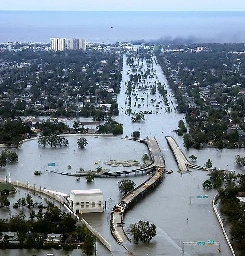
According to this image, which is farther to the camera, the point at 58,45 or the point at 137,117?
the point at 58,45

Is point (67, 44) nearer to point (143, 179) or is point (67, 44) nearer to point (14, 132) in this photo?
point (14, 132)

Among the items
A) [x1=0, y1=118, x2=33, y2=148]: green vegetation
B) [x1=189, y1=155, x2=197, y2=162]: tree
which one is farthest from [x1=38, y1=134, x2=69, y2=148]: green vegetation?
[x1=189, y1=155, x2=197, y2=162]: tree

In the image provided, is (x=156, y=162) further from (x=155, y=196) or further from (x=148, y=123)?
(x=148, y=123)

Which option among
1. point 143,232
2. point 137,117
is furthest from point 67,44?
point 143,232

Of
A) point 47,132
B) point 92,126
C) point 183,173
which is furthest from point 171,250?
point 92,126

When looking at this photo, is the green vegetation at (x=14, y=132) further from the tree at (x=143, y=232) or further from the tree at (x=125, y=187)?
the tree at (x=143, y=232)

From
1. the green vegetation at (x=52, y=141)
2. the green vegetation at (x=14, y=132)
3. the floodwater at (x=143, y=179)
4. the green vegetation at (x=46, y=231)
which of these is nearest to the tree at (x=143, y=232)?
the floodwater at (x=143, y=179)
